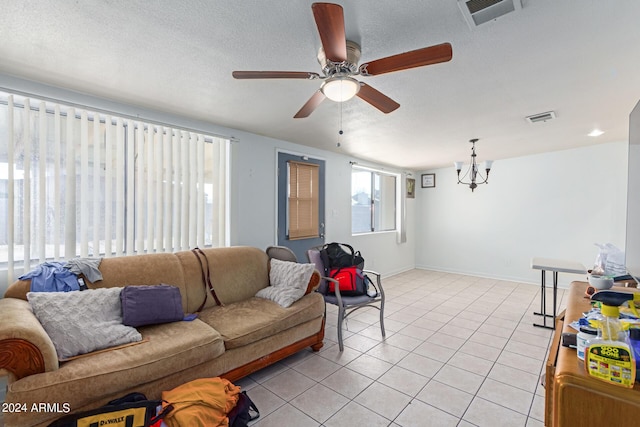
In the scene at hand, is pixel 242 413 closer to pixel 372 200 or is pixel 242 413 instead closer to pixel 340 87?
pixel 340 87

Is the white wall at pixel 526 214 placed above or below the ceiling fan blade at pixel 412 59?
below

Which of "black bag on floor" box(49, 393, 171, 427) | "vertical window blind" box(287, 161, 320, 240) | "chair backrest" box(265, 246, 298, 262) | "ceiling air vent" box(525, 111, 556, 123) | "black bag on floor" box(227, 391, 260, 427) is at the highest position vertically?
"ceiling air vent" box(525, 111, 556, 123)

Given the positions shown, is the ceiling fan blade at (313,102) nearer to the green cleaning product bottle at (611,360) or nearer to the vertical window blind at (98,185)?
the vertical window blind at (98,185)

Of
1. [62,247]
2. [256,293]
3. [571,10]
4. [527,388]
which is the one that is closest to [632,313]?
[527,388]

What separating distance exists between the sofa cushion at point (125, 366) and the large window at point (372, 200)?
11.6 feet

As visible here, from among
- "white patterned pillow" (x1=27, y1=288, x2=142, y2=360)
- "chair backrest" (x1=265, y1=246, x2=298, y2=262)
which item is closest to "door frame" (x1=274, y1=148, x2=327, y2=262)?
"chair backrest" (x1=265, y1=246, x2=298, y2=262)

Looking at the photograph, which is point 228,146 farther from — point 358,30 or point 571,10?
point 571,10

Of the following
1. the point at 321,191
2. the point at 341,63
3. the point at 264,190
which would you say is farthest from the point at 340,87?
the point at 321,191

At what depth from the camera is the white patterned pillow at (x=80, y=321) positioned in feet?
5.47

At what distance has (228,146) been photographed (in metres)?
3.29

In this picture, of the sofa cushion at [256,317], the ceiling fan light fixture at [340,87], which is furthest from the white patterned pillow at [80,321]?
the ceiling fan light fixture at [340,87]

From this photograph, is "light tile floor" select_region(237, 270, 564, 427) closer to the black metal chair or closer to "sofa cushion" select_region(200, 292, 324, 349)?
the black metal chair

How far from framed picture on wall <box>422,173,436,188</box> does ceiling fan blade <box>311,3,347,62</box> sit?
5.42m

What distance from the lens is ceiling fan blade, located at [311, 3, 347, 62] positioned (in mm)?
1103
